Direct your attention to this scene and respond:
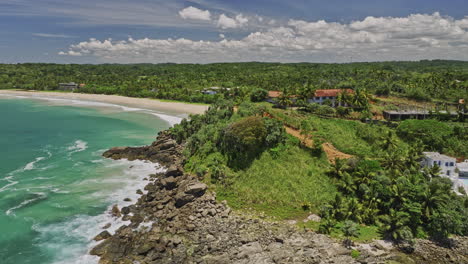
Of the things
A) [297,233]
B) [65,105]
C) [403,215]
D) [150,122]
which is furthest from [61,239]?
[65,105]

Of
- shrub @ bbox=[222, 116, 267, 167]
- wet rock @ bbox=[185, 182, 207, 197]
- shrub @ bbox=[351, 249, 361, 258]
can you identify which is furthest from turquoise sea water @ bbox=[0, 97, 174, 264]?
shrub @ bbox=[351, 249, 361, 258]

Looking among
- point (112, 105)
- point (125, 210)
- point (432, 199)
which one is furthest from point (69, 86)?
point (432, 199)

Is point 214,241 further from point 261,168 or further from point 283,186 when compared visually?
point 261,168

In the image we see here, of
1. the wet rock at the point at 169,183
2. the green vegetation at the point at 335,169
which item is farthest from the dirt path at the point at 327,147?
the wet rock at the point at 169,183

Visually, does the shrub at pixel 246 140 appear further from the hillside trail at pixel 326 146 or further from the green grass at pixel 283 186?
the hillside trail at pixel 326 146

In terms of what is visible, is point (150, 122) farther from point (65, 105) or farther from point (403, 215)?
point (403, 215)
